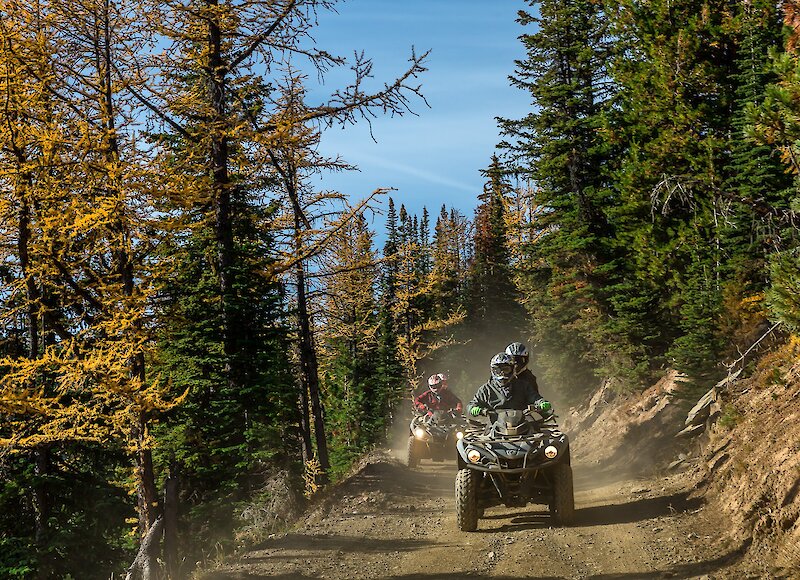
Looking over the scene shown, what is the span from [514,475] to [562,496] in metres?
0.77

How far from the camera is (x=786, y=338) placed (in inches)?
524

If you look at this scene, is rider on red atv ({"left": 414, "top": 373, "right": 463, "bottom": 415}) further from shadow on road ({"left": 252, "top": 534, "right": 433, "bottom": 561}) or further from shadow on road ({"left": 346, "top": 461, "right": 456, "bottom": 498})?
shadow on road ({"left": 252, "top": 534, "right": 433, "bottom": 561})

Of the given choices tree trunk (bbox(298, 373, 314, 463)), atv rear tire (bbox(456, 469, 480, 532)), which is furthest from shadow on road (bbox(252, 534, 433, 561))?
tree trunk (bbox(298, 373, 314, 463))

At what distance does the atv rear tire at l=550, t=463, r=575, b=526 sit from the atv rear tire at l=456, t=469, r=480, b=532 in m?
1.20

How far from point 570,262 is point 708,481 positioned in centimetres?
1480

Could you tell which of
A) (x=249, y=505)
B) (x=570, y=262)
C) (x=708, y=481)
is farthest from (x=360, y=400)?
(x=708, y=481)

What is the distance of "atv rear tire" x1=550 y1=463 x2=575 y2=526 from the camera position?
9500 millimetres

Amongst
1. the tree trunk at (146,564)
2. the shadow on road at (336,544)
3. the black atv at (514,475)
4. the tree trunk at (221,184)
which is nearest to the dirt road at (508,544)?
the shadow on road at (336,544)

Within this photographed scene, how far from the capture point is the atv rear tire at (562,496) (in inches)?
374

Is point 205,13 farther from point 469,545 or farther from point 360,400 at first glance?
point 360,400

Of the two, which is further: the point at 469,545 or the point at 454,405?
the point at 454,405

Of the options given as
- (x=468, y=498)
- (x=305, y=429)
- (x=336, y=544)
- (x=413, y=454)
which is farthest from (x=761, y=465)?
(x=305, y=429)

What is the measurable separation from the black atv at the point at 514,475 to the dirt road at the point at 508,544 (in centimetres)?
37

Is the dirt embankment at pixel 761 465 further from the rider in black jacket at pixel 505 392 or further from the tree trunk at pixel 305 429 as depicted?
the tree trunk at pixel 305 429
